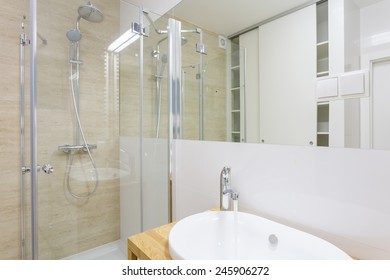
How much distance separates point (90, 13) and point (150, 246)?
1.48 metres

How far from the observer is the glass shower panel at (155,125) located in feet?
4.70

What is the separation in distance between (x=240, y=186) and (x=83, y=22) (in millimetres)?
1403

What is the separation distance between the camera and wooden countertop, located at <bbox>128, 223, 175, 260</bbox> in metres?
0.66

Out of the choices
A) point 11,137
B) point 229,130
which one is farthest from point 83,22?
point 229,130

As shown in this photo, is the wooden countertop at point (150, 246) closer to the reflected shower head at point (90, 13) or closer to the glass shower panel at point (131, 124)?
the glass shower panel at point (131, 124)

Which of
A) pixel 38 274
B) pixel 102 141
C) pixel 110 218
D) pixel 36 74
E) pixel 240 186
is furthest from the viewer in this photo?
pixel 110 218

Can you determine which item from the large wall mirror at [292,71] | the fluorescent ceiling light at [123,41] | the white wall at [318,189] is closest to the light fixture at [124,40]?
the fluorescent ceiling light at [123,41]

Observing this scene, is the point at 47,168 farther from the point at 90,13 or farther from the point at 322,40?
the point at 322,40

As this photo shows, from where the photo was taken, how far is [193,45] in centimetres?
133

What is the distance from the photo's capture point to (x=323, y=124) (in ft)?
2.50

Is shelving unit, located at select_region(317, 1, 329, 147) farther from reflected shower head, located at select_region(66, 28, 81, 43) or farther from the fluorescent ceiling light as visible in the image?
reflected shower head, located at select_region(66, 28, 81, 43)

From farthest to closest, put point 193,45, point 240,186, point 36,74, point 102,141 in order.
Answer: point 102,141
point 193,45
point 36,74
point 240,186

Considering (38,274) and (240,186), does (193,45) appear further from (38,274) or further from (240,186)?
(38,274)

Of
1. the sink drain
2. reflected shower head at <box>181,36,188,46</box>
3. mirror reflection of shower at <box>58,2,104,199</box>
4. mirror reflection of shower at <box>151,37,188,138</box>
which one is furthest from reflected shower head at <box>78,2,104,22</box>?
the sink drain
